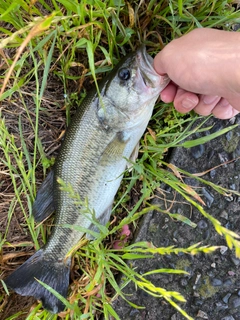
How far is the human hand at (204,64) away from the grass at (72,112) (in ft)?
0.78

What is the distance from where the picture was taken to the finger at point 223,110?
2398 mm

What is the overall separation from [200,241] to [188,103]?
1108mm

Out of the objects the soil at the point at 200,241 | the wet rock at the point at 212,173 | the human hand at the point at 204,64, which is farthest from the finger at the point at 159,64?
the wet rock at the point at 212,173

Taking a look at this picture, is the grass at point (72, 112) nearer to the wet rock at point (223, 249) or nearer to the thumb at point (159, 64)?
the thumb at point (159, 64)

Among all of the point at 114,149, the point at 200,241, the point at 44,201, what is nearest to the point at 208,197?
the point at 200,241

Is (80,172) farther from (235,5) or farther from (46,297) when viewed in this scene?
(235,5)

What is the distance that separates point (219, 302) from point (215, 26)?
2.06 metres

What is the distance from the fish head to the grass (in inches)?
6.9

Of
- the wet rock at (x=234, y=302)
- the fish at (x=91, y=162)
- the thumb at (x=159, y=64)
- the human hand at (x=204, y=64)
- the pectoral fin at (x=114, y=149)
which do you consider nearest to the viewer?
the human hand at (x=204, y=64)

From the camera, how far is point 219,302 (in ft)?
8.86

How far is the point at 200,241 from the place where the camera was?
2.71m

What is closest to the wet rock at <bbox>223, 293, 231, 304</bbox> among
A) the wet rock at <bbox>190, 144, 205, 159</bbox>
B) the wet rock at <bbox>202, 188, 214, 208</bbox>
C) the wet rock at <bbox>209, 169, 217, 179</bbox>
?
the wet rock at <bbox>202, 188, 214, 208</bbox>

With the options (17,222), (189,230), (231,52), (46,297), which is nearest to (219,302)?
(189,230)

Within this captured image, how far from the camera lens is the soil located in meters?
2.70
